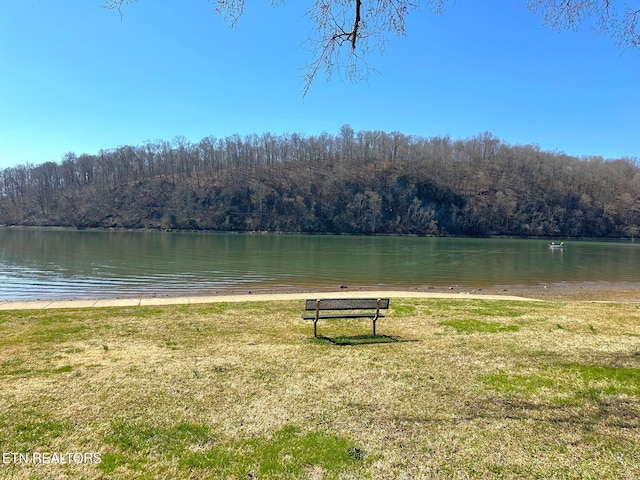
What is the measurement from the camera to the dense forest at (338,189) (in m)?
114

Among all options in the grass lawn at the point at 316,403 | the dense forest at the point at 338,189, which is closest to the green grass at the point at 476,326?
the grass lawn at the point at 316,403

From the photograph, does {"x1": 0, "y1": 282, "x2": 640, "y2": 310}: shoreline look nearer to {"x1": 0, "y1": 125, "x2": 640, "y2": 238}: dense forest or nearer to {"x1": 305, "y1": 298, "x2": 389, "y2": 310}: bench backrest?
{"x1": 305, "y1": 298, "x2": 389, "y2": 310}: bench backrest

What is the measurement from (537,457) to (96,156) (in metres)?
165

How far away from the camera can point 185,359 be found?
6.43 meters

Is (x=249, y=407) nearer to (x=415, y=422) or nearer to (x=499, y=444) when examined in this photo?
(x=415, y=422)

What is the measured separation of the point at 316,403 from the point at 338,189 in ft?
401

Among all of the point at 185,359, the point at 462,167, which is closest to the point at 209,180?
the point at 462,167

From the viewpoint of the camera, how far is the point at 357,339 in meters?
8.15

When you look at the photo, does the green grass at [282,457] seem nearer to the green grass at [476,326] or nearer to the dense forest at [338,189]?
the green grass at [476,326]

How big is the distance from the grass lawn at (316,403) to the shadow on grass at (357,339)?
78mm

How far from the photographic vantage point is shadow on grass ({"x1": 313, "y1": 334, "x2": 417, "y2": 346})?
25.7 ft

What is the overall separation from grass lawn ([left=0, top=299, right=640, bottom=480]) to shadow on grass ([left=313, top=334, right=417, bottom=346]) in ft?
0.26

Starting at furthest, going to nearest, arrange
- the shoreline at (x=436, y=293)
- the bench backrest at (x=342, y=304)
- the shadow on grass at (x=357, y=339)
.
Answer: the shoreline at (x=436, y=293) → the bench backrest at (x=342, y=304) → the shadow on grass at (x=357, y=339)

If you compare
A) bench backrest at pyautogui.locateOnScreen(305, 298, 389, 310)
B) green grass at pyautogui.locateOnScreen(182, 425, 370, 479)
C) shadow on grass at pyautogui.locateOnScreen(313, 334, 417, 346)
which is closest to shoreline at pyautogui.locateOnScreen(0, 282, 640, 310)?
bench backrest at pyautogui.locateOnScreen(305, 298, 389, 310)
